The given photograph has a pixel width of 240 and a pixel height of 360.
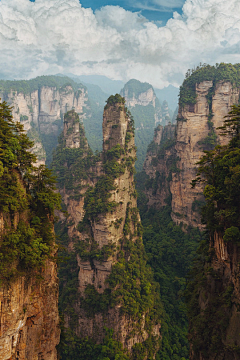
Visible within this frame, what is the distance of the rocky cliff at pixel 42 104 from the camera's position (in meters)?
111

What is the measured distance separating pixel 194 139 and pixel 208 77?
11.3 metres

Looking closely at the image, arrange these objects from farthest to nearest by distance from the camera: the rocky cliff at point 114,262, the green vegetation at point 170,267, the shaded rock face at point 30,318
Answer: the green vegetation at point 170,267
the rocky cliff at point 114,262
the shaded rock face at point 30,318

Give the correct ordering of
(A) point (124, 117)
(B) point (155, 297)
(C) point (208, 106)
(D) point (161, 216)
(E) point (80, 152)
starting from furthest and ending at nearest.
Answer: (E) point (80, 152) < (D) point (161, 216) < (C) point (208, 106) < (A) point (124, 117) < (B) point (155, 297)

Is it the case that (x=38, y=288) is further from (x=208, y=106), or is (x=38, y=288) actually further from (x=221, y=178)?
(x=208, y=106)

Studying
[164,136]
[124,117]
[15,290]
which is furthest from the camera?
[164,136]

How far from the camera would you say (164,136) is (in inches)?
3226

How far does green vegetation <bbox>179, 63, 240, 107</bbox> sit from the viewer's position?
44612mm

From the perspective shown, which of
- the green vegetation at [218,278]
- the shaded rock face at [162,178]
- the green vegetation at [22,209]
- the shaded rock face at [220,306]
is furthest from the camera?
the shaded rock face at [162,178]

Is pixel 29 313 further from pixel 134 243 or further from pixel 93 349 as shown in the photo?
pixel 134 243

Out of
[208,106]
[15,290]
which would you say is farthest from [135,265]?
[208,106]

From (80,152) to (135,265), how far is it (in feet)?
113

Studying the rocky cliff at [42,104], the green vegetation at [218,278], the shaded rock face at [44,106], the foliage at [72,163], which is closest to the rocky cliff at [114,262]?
the foliage at [72,163]

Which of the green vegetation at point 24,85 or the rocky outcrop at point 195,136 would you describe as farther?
the green vegetation at point 24,85

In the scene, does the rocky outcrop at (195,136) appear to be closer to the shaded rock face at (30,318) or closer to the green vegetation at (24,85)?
the shaded rock face at (30,318)
